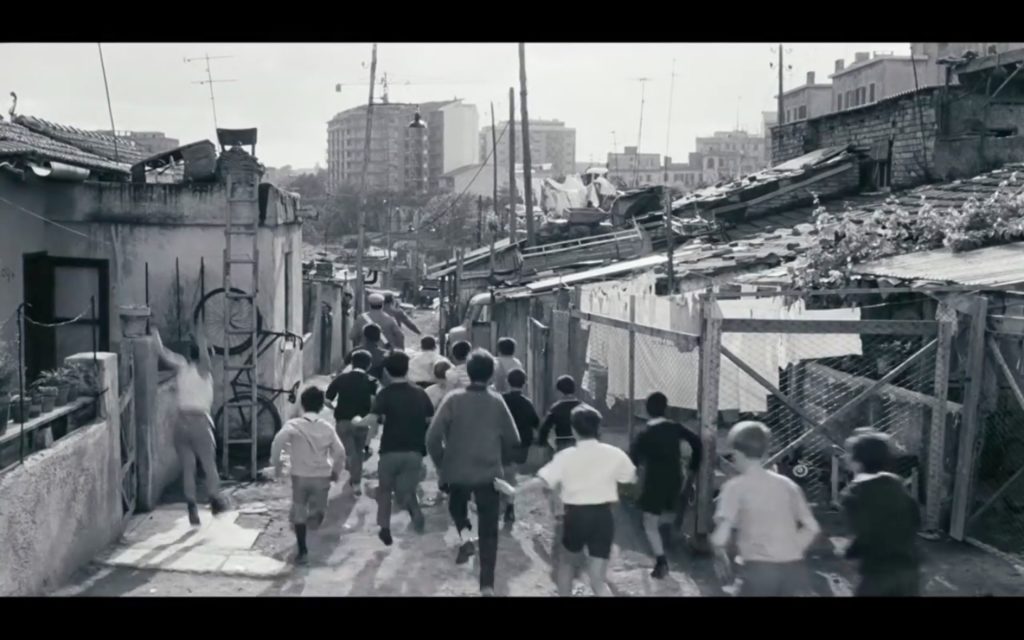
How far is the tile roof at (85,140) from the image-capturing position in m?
13.9

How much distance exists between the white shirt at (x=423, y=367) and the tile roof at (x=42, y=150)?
4.11 m

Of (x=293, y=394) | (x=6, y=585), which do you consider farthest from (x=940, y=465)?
(x=293, y=394)

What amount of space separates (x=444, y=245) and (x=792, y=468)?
48422mm

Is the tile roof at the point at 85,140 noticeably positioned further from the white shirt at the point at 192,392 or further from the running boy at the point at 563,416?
the running boy at the point at 563,416

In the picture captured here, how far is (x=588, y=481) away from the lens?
6609 millimetres

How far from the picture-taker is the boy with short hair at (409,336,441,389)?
11516 millimetres

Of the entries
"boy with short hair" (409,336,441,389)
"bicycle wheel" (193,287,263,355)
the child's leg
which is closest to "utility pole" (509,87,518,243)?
"bicycle wheel" (193,287,263,355)

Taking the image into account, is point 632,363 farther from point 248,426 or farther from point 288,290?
point 288,290

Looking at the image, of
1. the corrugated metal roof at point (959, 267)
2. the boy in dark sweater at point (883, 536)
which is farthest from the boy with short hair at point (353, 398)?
the boy in dark sweater at point (883, 536)

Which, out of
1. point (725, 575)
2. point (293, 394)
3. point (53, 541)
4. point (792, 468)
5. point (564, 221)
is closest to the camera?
point (725, 575)

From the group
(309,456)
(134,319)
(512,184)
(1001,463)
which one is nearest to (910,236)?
(1001,463)

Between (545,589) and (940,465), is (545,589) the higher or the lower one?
the lower one
